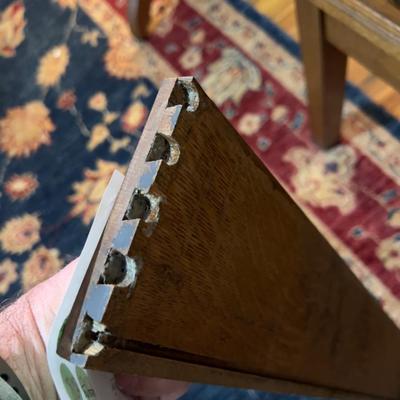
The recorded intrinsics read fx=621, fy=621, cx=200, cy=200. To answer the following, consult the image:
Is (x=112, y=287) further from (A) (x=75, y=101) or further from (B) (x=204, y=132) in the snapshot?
(A) (x=75, y=101)

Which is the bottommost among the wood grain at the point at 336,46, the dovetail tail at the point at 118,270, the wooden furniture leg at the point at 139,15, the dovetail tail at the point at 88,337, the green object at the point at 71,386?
the dovetail tail at the point at 88,337

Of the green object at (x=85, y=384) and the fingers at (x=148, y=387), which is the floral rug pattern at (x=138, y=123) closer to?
the fingers at (x=148, y=387)

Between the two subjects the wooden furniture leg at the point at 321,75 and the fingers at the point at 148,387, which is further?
the wooden furniture leg at the point at 321,75

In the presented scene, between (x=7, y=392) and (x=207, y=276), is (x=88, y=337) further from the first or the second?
(x=7, y=392)

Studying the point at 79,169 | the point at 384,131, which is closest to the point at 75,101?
the point at 79,169

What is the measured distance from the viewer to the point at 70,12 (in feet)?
5.47

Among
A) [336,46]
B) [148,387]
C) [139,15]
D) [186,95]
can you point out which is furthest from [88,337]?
[139,15]

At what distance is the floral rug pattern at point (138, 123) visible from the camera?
1.17 m

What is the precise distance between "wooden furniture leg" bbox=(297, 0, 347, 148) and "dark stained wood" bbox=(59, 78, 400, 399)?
1.39 ft

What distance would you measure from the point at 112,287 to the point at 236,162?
153mm

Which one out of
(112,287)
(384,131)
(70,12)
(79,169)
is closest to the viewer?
(112,287)

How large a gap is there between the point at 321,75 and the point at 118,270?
2.55ft

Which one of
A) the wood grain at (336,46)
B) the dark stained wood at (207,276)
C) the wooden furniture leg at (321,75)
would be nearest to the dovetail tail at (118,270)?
the dark stained wood at (207,276)

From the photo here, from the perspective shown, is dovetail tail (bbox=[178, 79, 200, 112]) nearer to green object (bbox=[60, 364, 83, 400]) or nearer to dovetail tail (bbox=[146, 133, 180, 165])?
dovetail tail (bbox=[146, 133, 180, 165])
